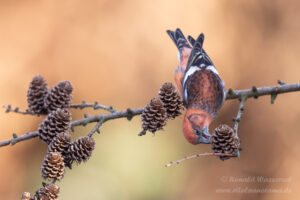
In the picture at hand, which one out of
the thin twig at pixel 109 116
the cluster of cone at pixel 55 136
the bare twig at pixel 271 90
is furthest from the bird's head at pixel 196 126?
the cluster of cone at pixel 55 136

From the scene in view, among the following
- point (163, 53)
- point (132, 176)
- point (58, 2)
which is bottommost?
point (132, 176)

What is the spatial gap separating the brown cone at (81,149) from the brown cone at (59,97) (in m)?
0.47

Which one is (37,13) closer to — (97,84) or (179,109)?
(97,84)

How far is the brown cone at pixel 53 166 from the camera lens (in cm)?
209

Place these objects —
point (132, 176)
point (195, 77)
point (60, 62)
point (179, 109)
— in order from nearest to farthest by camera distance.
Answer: point (179, 109) → point (195, 77) → point (132, 176) → point (60, 62)

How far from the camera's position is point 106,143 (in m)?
4.52

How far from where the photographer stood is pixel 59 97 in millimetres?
2561

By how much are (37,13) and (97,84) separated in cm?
126

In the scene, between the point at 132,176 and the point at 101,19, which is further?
the point at 101,19

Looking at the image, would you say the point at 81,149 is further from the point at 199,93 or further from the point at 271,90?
the point at 199,93

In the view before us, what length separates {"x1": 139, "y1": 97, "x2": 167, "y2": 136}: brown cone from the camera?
2.37 metres

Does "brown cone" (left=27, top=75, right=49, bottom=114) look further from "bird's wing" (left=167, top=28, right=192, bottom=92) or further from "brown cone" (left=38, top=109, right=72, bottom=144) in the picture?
"bird's wing" (left=167, top=28, right=192, bottom=92)

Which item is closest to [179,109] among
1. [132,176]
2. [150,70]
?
[132,176]

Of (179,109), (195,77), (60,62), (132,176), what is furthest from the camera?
(60,62)
